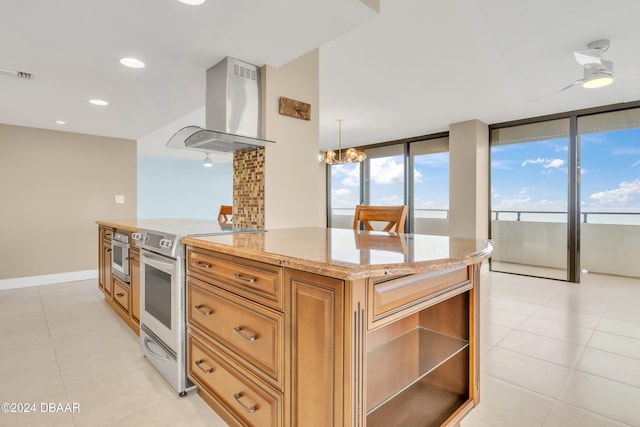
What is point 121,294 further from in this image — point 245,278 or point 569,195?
point 569,195

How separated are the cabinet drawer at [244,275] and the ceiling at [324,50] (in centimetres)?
132

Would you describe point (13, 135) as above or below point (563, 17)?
below

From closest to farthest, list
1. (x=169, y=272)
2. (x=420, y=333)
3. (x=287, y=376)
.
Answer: (x=287, y=376) < (x=420, y=333) < (x=169, y=272)

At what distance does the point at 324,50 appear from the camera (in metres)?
2.78

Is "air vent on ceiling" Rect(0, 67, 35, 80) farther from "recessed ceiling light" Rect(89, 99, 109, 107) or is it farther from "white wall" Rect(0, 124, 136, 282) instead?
"white wall" Rect(0, 124, 136, 282)

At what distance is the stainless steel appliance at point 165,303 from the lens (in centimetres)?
175

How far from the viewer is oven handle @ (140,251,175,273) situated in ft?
5.87

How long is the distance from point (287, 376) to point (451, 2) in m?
2.39

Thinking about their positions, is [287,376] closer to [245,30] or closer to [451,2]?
[245,30]

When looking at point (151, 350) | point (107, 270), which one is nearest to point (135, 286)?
point (151, 350)

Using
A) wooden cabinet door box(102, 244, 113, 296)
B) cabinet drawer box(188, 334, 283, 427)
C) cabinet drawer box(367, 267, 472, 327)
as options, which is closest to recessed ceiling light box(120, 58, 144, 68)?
wooden cabinet door box(102, 244, 113, 296)

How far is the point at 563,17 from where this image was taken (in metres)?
2.26

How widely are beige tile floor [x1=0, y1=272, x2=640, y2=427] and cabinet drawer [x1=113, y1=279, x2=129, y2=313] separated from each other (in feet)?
0.68

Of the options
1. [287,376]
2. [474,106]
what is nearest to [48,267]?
[287,376]
